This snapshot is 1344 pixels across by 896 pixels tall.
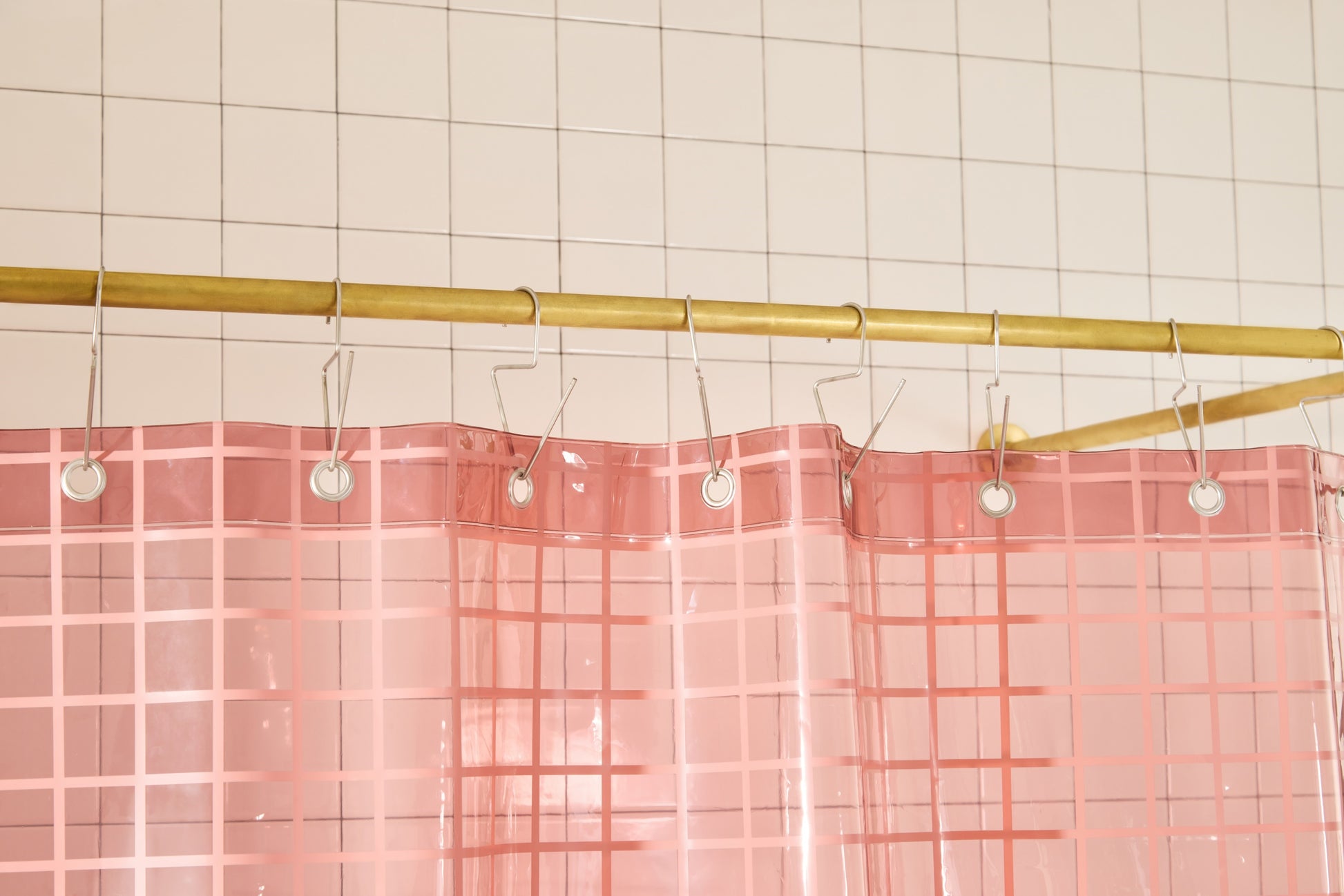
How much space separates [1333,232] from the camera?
200 cm

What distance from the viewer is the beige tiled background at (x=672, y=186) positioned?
1.57 m

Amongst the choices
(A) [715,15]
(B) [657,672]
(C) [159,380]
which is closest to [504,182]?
(A) [715,15]

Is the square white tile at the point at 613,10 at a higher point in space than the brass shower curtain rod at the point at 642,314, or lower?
higher

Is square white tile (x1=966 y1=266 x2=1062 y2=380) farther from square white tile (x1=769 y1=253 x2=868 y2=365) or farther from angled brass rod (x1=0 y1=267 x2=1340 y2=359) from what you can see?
angled brass rod (x1=0 y1=267 x2=1340 y2=359)

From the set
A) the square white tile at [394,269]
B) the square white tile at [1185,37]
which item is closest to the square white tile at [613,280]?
the square white tile at [394,269]

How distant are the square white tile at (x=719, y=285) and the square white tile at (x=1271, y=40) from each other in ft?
2.78

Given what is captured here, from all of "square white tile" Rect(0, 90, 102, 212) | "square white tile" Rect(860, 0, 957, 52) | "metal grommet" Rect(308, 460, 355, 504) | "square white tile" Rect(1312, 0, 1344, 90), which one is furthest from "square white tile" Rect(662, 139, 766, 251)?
"square white tile" Rect(1312, 0, 1344, 90)

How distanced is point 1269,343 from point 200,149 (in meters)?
1.22

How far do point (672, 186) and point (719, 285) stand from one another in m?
0.15

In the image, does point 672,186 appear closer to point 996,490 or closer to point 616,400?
point 616,400

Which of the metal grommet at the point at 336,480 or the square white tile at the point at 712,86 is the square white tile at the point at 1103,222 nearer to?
the square white tile at the point at 712,86

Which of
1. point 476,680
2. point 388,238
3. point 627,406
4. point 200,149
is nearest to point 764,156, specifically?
point 627,406

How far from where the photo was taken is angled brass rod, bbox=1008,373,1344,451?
1355mm

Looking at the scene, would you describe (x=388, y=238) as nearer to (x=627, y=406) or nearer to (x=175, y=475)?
(x=627, y=406)
